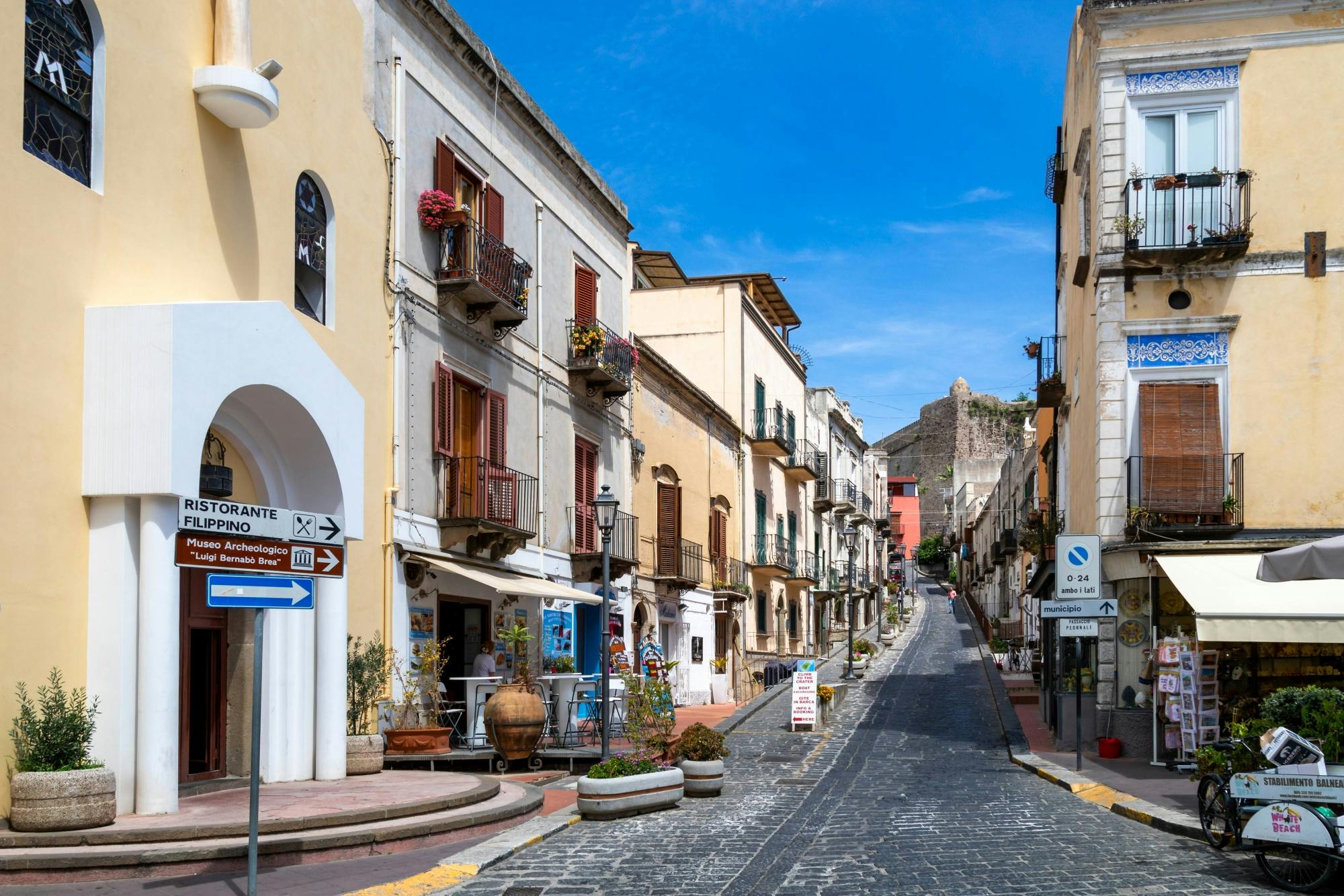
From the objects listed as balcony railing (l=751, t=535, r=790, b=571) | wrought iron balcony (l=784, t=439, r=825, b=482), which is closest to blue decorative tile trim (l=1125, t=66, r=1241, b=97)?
balcony railing (l=751, t=535, r=790, b=571)

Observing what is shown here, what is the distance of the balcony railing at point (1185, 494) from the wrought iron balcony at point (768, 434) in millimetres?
19976

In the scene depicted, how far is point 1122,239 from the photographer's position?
18.8 m

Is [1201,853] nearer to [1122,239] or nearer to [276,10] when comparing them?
[1122,239]

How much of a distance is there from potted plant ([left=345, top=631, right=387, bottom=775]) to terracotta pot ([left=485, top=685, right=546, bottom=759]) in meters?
1.40

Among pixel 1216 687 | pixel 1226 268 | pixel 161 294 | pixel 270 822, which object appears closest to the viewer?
pixel 270 822

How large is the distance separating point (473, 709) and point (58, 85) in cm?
976

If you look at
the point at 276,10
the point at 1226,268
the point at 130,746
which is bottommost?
the point at 130,746

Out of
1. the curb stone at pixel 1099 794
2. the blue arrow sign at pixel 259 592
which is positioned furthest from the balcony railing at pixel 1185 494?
the blue arrow sign at pixel 259 592

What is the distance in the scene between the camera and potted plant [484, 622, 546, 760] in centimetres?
1592

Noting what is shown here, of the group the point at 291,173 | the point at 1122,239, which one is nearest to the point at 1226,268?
the point at 1122,239

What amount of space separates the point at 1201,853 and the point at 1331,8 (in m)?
13.2

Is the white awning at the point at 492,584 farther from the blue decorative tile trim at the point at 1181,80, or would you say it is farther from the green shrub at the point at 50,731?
the blue decorative tile trim at the point at 1181,80

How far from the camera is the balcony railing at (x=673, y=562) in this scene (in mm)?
29031

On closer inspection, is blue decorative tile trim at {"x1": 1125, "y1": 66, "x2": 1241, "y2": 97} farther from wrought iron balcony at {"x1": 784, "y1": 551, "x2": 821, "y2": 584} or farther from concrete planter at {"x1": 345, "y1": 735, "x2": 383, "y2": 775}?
wrought iron balcony at {"x1": 784, "y1": 551, "x2": 821, "y2": 584}
